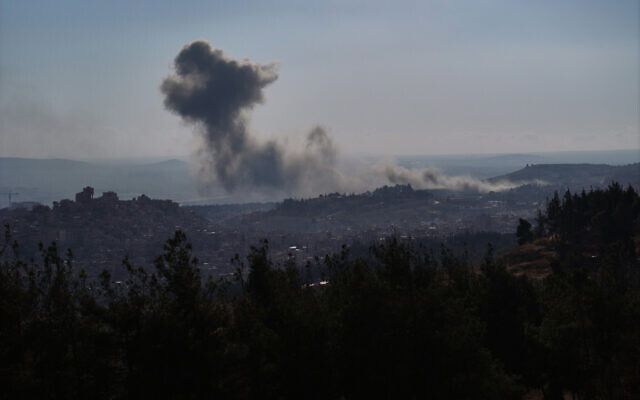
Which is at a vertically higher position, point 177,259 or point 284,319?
point 177,259

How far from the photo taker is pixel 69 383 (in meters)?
20.1

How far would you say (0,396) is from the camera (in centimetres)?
1827

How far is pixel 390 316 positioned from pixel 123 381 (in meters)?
10.2

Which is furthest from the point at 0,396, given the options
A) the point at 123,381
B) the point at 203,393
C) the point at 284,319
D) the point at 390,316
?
the point at 390,316

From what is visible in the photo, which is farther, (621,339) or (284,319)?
(621,339)

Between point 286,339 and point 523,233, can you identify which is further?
point 523,233

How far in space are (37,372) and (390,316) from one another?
1280cm

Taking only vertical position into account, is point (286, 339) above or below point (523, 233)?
above

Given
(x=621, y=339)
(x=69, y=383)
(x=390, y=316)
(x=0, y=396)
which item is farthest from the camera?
(x=621, y=339)

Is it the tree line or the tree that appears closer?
the tree line

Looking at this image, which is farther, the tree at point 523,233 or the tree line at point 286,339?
the tree at point 523,233

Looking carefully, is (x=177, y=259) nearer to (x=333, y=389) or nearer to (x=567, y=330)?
(x=333, y=389)

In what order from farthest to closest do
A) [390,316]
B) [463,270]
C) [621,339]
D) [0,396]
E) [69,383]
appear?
[463,270], [621,339], [390,316], [69,383], [0,396]

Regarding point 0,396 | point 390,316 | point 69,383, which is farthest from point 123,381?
point 390,316
